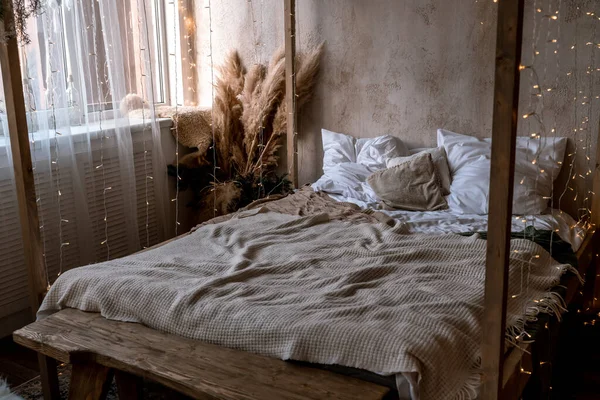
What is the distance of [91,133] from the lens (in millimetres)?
3734

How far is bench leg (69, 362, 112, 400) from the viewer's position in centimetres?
226

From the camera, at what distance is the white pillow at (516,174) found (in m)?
3.38

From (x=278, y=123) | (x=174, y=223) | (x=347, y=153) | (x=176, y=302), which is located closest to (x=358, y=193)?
(x=347, y=153)

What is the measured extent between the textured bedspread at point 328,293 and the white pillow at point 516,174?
0.58 m

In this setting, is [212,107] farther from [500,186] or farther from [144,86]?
[500,186]

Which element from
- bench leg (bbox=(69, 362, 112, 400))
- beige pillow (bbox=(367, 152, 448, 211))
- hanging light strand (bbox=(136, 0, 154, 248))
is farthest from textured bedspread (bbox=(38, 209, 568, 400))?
hanging light strand (bbox=(136, 0, 154, 248))

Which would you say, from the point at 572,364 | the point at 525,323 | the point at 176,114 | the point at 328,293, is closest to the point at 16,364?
the point at 328,293

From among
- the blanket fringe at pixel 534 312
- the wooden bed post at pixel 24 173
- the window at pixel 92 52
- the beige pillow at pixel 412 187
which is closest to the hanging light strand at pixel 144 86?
the window at pixel 92 52

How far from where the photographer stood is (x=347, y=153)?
13.8 ft

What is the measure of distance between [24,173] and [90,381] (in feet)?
3.43

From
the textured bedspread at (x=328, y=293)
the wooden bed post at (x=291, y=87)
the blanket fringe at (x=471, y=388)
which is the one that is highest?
the wooden bed post at (x=291, y=87)

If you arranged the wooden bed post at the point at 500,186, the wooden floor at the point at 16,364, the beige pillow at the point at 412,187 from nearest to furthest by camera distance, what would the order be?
the wooden bed post at the point at 500,186 < the wooden floor at the point at 16,364 < the beige pillow at the point at 412,187

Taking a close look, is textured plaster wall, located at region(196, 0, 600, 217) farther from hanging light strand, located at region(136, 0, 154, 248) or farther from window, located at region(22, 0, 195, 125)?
hanging light strand, located at region(136, 0, 154, 248)

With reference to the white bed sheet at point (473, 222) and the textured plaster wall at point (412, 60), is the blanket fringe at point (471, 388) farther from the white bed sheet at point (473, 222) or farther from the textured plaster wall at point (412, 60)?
the textured plaster wall at point (412, 60)
